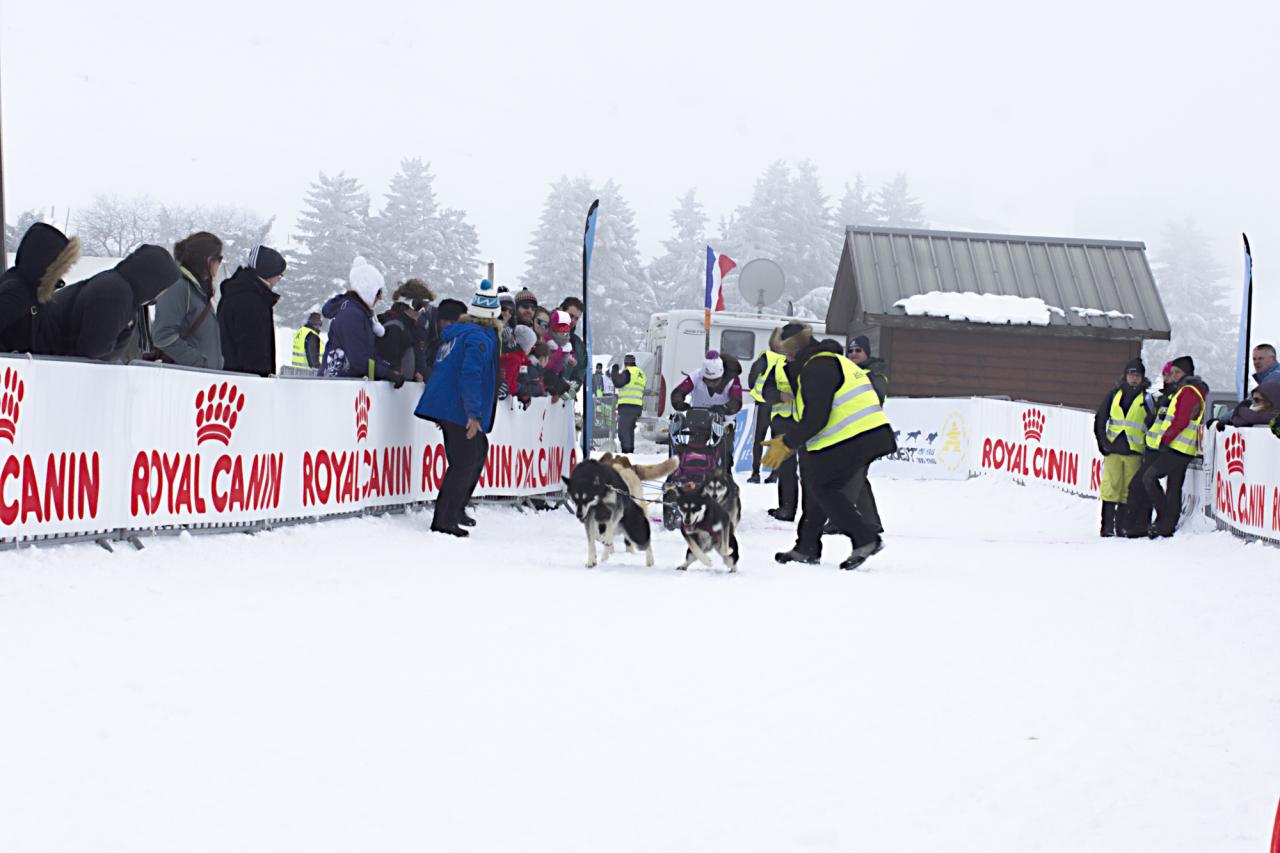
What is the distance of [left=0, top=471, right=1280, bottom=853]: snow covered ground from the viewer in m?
3.80

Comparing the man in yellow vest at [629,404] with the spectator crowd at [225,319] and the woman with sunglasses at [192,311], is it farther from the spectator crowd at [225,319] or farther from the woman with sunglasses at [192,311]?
the woman with sunglasses at [192,311]

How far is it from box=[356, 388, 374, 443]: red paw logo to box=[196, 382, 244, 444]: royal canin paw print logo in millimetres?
1560

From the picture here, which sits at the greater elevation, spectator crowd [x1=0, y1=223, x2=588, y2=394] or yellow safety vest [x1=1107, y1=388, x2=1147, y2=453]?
spectator crowd [x1=0, y1=223, x2=588, y2=394]

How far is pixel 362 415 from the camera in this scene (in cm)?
1061

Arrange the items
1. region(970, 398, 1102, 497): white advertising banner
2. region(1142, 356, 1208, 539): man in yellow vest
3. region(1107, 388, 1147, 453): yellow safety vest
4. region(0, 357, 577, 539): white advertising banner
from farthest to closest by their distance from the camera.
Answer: region(970, 398, 1102, 497): white advertising banner, region(1107, 388, 1147, 453): yellow safety vest, region(1142, 356, 1208, 539): man in yellow vest, region(0, 357, 577, 539): white advertising banner

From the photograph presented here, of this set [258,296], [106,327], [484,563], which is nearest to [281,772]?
[106,327]

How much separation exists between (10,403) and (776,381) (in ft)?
24.2

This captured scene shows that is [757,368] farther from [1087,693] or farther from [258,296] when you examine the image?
[1087,693]

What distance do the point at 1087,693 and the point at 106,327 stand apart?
5.16 metres

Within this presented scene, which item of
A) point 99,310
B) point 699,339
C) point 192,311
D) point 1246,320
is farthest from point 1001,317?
point 99,310

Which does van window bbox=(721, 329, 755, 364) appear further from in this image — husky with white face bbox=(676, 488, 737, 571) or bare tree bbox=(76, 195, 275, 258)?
bare tree bbox=(76, 195, 275, 258)

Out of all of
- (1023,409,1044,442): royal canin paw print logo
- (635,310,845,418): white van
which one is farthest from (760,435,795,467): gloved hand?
(635,310,845,418): white van

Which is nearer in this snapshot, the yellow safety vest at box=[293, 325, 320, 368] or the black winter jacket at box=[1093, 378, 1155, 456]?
the black winter jacket at box=[1093, 378, 1155, 456]

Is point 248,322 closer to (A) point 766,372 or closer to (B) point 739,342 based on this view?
(A) point 766,372
